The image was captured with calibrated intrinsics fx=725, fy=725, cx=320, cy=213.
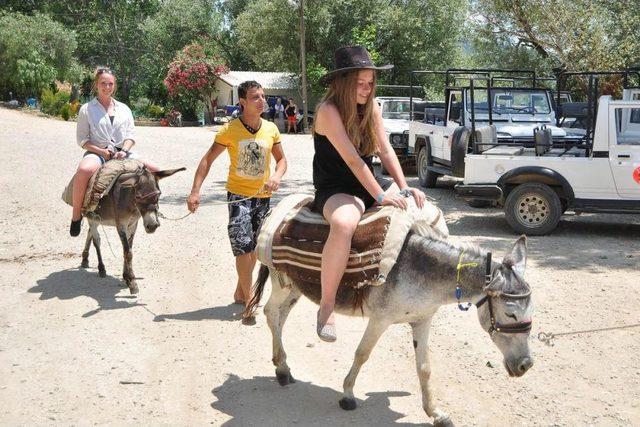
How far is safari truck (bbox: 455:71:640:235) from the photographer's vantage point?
10.1 metres

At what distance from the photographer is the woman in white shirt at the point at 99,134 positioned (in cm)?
771

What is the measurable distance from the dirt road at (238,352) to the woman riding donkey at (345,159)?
1.02 meters

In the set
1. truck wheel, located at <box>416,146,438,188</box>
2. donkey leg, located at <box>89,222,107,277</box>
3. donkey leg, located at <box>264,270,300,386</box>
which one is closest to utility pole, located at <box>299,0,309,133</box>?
truck wheel, located at <box>416,146,438,188</box>

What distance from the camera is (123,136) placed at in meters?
8.09

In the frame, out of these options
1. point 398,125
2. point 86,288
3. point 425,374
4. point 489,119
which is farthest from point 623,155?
point 398,125

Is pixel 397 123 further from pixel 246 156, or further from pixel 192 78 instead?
pixel 192 78

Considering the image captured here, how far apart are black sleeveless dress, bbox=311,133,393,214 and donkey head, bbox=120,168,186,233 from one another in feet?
10.4

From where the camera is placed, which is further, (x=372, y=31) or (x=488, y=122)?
(x=372, y=31)

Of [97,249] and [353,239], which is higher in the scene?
[353,239]

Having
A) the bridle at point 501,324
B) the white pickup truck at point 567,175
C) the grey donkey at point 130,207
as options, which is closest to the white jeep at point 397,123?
the white pickup truck at point 567,175

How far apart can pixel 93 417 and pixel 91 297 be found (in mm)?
2856

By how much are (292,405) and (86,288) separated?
368cm

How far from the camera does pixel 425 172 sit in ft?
50.6

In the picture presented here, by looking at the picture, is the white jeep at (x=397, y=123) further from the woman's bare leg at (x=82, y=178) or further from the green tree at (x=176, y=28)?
the green tree at (x=176, y=28)
